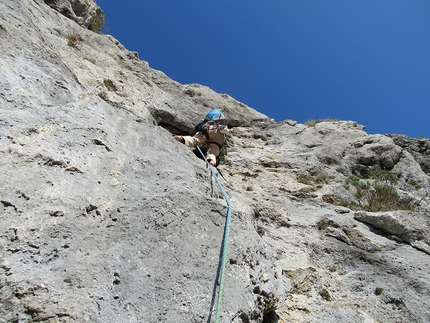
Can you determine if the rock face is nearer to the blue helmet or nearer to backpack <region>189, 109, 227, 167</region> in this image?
backpack <region>189, 109, 227, 167</region>

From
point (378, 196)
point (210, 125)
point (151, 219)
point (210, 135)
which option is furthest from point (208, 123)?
point (151, 219)

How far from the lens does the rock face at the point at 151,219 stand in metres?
3.43

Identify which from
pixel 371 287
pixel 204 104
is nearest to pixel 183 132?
pixel 204 104

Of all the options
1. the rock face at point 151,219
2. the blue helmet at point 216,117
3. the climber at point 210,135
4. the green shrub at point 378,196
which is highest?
the blue helmet at point 216,117

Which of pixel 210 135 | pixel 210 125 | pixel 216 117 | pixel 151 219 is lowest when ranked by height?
pixel 151 219

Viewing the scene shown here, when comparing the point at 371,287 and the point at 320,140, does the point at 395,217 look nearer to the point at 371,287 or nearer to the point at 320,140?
the point at 371,287

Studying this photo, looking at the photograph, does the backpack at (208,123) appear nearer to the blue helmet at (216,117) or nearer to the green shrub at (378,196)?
the blue helmet at (216,117)

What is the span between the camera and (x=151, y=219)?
4332 millimetres

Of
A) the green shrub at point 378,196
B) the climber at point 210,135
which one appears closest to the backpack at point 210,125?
the climber at point 210,135

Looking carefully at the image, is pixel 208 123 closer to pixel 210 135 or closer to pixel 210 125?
pixel 210 125

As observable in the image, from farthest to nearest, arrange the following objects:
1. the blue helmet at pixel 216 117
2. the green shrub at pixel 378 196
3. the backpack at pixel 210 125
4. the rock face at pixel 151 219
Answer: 1. the blue helmet at pixel 216 117
2. the backpack at pixel 210 125
3. the green shrub at pixel 378 196
4. the rock face at pixel 151 219

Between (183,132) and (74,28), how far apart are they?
4577mm

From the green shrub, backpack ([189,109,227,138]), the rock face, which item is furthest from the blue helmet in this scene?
the green shrub

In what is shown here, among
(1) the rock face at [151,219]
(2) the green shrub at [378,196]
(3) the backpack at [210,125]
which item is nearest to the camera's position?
(1) the rock face at [151,219]
